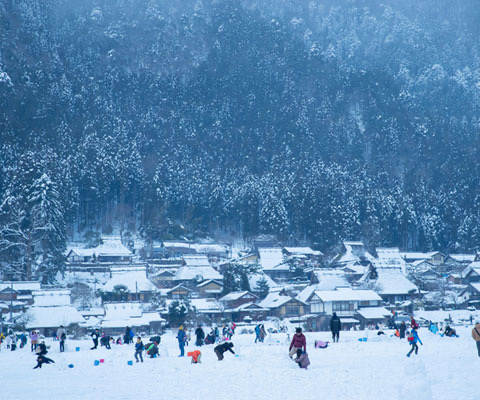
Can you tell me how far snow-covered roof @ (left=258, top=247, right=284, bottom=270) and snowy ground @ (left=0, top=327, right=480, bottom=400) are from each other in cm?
5094

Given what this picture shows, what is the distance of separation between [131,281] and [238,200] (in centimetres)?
2664

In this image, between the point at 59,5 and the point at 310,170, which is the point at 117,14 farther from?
the point at 310,170

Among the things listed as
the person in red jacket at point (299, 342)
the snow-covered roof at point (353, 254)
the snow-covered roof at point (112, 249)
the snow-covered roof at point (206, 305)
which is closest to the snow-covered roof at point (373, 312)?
the snow-covered roof at point (206, 305)

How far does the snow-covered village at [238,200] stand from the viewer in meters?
17.9

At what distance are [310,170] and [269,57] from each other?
55.9 m

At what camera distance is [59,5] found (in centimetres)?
15725

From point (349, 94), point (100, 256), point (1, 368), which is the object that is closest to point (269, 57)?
point (349, 94)

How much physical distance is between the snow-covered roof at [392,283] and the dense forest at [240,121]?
55.3 feet

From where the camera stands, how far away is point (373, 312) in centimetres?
5091

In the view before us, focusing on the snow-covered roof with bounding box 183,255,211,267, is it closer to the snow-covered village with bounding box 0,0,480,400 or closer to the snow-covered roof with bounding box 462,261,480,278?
the snow-covered village with bounding box 0,0,480,400

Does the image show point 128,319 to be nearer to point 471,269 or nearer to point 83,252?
point 83,252

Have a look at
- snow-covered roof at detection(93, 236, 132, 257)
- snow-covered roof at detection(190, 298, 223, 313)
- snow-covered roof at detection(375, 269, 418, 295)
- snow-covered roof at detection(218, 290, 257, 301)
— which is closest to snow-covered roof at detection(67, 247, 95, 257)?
snow-covered roof at detection(93, 236, 132, 257)

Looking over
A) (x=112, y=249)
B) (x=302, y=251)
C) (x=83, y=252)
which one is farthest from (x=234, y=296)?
(x=83, y=252)

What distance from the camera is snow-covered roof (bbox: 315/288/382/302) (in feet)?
169
